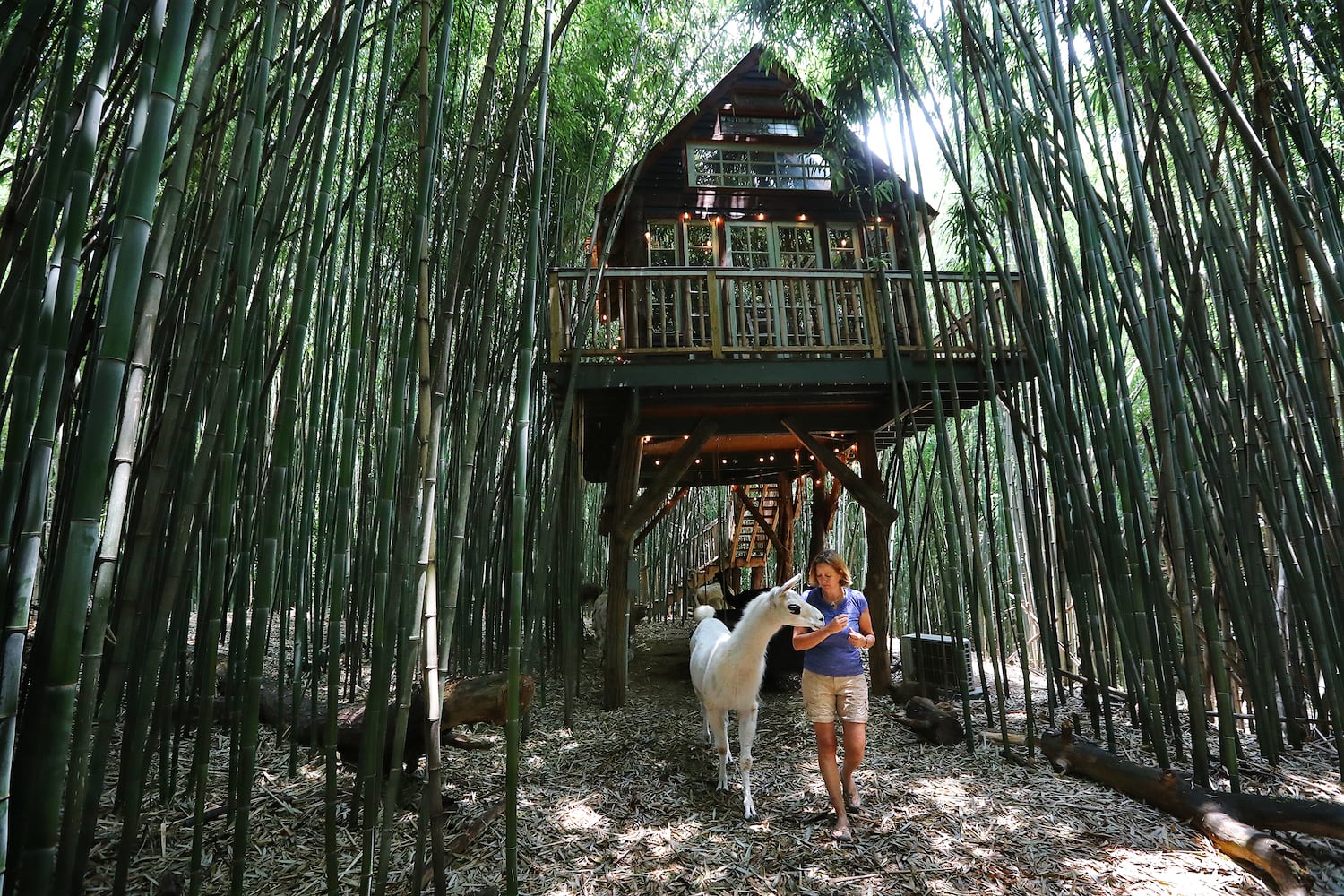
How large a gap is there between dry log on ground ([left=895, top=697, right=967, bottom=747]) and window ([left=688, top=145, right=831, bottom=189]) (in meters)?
4.76

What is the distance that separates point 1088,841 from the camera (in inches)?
83.2

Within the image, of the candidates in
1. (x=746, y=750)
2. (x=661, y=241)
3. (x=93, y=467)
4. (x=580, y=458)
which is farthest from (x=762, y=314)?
(x=93, y=467)

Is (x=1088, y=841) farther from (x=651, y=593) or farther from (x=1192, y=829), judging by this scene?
(x=651, y=593)

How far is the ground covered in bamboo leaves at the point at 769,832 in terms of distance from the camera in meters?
1.85

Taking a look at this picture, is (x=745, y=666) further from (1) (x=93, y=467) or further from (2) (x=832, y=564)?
(1) (x=93, y=467)

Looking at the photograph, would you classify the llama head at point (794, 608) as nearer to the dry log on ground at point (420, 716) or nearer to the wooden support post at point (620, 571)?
the dry log on ground at point (420, 716)

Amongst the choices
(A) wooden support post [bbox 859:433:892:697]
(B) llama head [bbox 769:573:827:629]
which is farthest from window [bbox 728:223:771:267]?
(B) llama head [bbox 769:573:827:629]

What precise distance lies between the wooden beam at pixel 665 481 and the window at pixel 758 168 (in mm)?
3023

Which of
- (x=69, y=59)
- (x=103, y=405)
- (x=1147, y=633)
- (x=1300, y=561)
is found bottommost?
(x=1147, y=633)

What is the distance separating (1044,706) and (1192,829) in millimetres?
2181

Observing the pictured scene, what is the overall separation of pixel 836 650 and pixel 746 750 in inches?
20.4

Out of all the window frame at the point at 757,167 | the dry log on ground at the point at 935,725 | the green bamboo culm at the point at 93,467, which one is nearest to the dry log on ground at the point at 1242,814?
the dry log on ground at the point at 935,725

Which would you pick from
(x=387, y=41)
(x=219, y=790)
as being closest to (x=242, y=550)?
(x=219, y=790)

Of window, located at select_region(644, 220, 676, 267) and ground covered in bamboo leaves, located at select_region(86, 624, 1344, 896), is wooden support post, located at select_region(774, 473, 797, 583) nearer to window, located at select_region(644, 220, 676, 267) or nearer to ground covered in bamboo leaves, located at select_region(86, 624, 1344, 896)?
window, located at select_region(644, 220, 676, 267)
